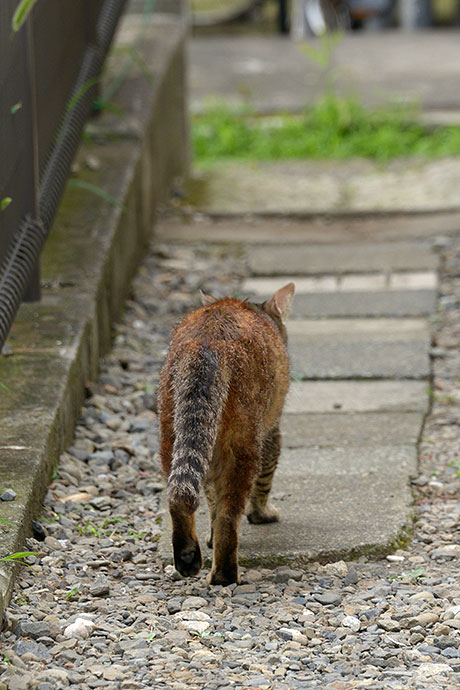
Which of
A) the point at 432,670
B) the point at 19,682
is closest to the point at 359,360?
the point at 432,670

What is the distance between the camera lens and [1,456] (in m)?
4.11

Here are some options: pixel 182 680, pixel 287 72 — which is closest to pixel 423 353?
pixel 182 680

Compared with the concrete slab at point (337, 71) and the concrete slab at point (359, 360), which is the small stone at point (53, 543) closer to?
the concrete slab at point (359, 360)

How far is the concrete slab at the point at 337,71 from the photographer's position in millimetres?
11484

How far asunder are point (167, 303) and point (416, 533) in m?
3.03

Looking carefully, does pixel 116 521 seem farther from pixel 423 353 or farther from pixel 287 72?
pixel 287 72

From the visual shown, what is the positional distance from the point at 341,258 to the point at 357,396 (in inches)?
84.6

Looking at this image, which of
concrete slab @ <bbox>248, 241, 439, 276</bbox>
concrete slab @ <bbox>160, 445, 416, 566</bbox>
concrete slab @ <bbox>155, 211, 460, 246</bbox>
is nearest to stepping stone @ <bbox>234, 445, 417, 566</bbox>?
concrete slab @ <bbox>160, 445, 416, 566</bbox>

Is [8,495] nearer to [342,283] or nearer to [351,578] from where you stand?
[351,578]

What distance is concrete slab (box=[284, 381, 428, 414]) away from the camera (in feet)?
17.7

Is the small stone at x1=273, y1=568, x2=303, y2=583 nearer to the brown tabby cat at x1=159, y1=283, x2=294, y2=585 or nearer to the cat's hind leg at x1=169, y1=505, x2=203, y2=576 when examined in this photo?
the brown tabby cat at x1=159, y1=283, x2=294, y2=585

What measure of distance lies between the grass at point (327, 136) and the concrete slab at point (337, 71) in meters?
0.44

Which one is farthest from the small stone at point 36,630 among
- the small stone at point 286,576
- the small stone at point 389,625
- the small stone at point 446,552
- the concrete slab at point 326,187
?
the concrete slab at point 326,187

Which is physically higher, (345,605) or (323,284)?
(345,605)
